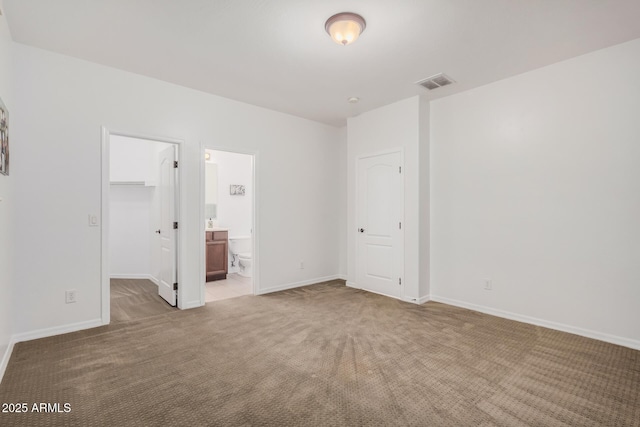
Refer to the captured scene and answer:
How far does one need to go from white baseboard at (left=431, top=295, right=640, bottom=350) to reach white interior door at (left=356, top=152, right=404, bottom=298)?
0.72 metres

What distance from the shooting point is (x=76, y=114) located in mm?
3217

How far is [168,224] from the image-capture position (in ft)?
13.8

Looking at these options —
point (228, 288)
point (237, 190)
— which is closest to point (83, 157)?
point (228, 288)

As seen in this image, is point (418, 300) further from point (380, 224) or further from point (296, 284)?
point (296, 284)

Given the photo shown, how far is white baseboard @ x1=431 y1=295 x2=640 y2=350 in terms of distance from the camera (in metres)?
2.91

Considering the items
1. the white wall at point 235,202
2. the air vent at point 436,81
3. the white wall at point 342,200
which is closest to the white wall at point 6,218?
the white wall at point 235,202

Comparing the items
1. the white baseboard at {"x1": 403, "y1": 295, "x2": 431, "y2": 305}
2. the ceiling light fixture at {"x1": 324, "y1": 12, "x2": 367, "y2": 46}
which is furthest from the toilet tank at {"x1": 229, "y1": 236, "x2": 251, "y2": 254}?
the ceiling light fixture at {"x1": 324, "y1": 12, "x2": 367, "y2": 46}

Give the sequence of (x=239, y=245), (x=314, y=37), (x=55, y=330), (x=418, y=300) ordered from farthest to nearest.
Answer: (x=239, y=245) → (x=418, y=300) → (x=55, y=330) → (x=314, y=37)

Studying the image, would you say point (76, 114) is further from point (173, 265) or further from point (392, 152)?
point (392, 152)

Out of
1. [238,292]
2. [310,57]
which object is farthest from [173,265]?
[310,57]

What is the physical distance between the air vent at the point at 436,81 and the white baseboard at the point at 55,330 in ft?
14.7

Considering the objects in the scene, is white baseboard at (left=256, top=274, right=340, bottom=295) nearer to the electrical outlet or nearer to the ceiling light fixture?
the electrical outlet

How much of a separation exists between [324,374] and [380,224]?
269cm

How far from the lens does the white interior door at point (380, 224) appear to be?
445cm
